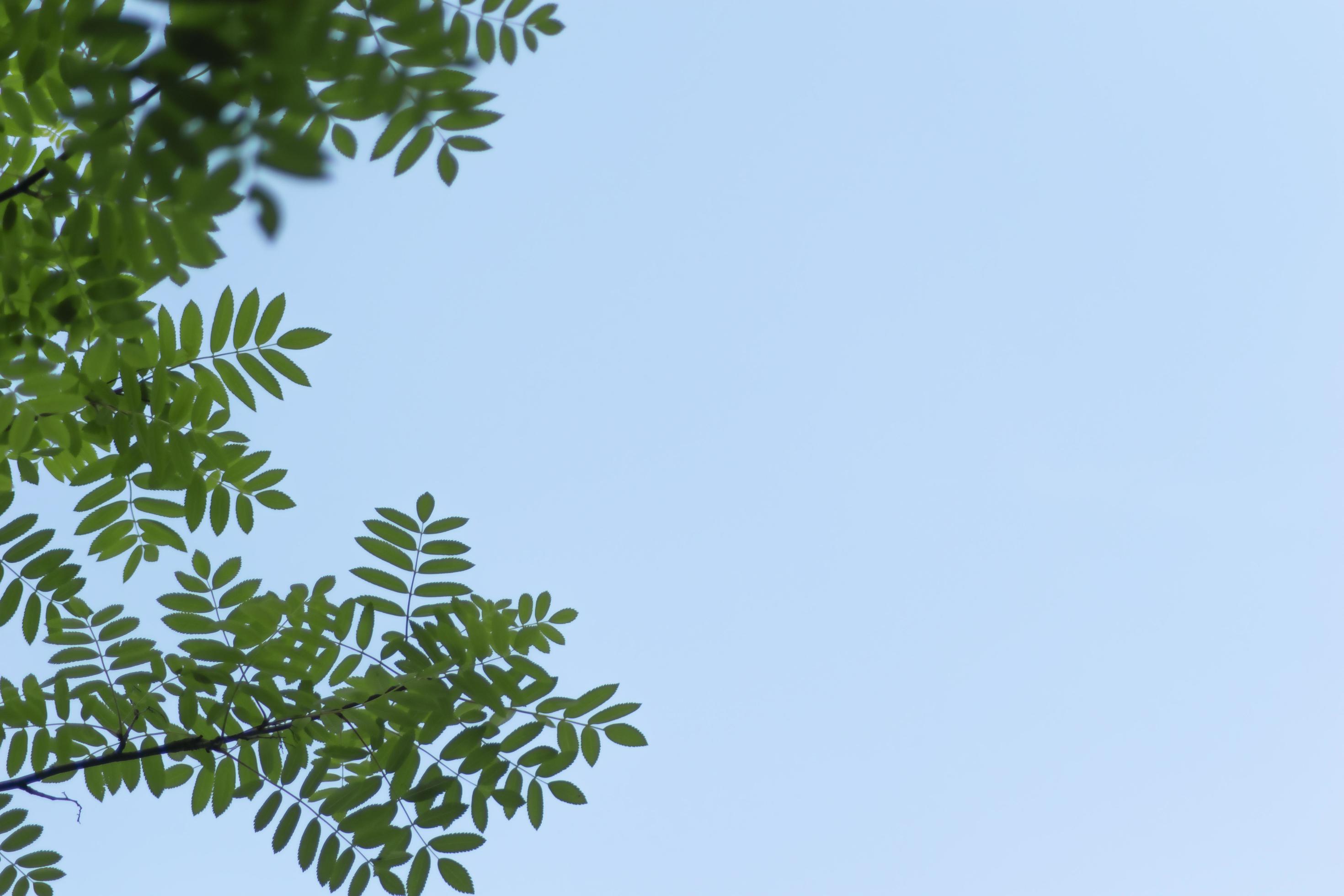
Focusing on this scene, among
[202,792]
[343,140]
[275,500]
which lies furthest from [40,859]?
[343,140]

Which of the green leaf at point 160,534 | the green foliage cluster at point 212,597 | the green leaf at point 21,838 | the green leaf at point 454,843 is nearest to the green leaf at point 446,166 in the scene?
the green foliage cluster at point 212,597

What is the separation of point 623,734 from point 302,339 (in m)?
1.75

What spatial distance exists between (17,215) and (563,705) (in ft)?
6.77

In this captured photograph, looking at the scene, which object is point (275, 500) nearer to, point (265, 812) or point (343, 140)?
point (265, 812)

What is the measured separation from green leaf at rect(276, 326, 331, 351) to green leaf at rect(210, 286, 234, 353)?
17 centimetres

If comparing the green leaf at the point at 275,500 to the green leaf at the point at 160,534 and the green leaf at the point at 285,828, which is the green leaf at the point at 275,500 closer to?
the green leaf at the point at 160,534

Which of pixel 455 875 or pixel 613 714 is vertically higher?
pixel 613 714

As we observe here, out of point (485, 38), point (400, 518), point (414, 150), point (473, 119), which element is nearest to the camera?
point (473, 119)

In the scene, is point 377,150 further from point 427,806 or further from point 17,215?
point 427,806

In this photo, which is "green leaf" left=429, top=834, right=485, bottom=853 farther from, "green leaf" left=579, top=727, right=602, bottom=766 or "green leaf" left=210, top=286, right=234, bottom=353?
"green leaf" left=210, top=286, right=234, bottom=353

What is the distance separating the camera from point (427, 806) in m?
2.99

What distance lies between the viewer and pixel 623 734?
11.2 ft

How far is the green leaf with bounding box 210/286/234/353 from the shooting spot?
10.9ft

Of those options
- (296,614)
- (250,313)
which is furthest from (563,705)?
(250,313)
